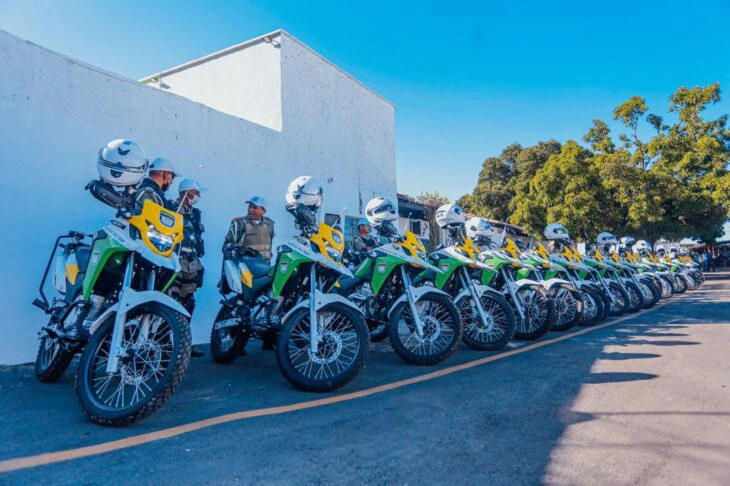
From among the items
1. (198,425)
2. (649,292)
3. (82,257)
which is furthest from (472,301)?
(649,292)

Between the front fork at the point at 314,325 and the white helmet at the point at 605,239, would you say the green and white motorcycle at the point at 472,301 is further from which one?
the white helmet at the point at 605,239

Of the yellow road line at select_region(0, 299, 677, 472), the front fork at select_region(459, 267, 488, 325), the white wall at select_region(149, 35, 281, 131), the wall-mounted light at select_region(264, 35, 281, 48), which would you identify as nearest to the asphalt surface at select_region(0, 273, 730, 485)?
the yellow road line at select_region(0, 299, 677, 472)

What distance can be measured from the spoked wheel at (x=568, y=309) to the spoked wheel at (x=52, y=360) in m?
6.10

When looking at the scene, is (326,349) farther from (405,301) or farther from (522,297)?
(522,297)

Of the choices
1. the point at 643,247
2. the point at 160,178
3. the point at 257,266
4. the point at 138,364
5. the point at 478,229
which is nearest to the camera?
the point at 138,364

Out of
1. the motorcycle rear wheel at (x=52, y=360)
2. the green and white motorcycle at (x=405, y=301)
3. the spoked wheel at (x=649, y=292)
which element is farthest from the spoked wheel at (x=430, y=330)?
the spoked wheel at (x=649, y=292)

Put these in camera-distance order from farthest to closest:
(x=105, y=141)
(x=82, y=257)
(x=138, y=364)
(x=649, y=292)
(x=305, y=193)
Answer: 1. (x=649, y=292)
2. (x=105, y=141)
3. (x=305, y=193)
4. (x=82, y=257)
5. (x=138, y=364)

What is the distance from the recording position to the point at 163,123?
6473 mm

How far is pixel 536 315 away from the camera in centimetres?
616

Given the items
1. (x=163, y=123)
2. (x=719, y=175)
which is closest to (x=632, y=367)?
(x=163, y=123)

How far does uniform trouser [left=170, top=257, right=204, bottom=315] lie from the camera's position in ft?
16.4

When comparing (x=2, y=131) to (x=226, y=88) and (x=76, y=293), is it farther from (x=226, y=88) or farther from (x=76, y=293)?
(x=226, y=88)

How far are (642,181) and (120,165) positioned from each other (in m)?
20.5

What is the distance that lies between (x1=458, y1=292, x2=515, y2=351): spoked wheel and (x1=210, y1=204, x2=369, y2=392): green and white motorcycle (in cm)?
183
